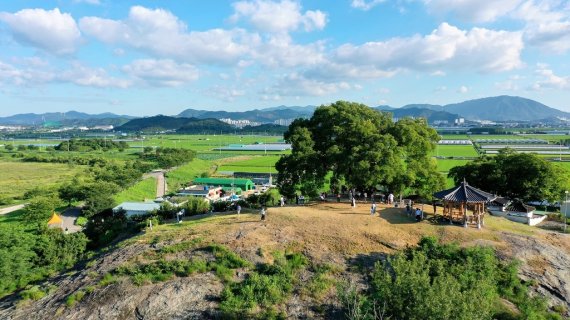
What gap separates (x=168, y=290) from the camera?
18031mm

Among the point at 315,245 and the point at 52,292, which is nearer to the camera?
the point at 52,292

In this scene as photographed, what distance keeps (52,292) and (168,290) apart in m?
6.51

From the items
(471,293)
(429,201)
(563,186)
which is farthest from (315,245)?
(563,186)

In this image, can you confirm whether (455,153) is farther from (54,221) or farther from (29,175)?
(29,175)

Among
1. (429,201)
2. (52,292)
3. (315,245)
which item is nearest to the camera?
(52,292)

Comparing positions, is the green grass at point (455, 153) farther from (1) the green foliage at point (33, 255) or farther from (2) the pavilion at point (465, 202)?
(1) the green foliage at point (33, 255)

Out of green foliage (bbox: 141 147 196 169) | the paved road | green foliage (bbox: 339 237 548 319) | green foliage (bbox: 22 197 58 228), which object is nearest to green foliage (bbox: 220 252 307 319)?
green foliage (bbox: 339 237 548 319)

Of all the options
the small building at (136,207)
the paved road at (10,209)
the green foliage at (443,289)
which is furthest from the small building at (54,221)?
the green foliage at (443,289)

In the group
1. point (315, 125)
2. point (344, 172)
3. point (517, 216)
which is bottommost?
point (517, 216)

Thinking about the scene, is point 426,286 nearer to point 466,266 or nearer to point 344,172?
point 466,266

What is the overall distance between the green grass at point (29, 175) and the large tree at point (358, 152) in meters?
54.8

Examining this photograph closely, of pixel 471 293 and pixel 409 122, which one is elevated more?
pixel 409 122

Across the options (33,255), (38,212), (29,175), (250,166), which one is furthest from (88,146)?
(33,255)

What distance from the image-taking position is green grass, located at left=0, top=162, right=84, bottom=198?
6900cm
